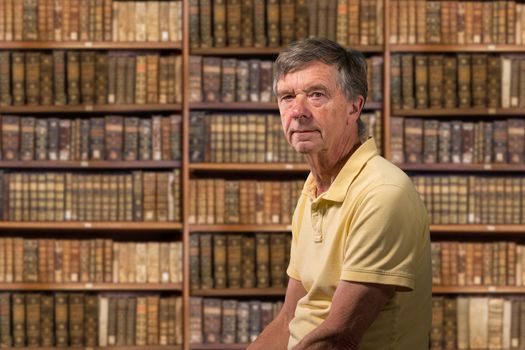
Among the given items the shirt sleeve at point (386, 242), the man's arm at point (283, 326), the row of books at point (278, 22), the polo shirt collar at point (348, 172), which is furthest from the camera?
the row of books at point (278, 22)

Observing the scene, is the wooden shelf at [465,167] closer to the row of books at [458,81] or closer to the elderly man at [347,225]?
the row of books at [458,81]

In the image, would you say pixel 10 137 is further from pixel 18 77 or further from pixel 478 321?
pixel 478 321

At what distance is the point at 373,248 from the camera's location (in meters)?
1.34

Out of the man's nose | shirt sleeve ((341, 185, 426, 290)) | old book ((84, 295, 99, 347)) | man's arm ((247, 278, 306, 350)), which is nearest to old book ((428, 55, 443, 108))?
old book ((84, 295, 99, 347))

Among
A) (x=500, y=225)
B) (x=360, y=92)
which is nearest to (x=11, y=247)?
(x=500, y=225)

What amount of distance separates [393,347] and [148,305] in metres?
2.90

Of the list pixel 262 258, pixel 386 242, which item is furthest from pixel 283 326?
pixel 262 258

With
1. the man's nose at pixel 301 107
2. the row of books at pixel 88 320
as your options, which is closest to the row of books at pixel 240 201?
the row of books at pixel 88 320

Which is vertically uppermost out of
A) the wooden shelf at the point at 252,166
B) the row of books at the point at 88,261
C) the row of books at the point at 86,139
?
the row of books at the point at 86,139

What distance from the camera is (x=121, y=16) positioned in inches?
165

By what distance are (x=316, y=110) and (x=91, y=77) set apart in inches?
112

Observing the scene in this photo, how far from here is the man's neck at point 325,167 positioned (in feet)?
5.10

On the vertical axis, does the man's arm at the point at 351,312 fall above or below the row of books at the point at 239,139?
below

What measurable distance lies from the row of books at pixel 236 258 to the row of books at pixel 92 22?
3.23ft
